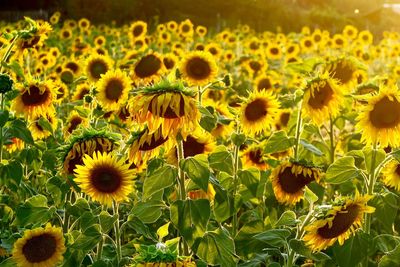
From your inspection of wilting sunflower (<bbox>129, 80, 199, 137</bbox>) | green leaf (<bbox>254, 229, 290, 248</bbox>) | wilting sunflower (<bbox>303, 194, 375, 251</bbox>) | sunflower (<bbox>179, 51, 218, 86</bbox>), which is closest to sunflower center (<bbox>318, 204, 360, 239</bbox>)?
wilting sunflower (<bbox>303, 194, 375, 251</bbox>)

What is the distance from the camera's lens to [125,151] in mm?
3088

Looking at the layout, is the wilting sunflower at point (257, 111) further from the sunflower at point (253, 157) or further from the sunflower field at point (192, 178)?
the sunflower at point (253, 157)

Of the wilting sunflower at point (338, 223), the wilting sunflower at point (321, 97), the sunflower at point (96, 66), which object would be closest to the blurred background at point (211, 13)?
the sunflower at point (96, 66)

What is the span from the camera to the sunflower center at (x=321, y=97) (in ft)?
11.7

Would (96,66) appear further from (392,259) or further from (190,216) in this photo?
(392,259)

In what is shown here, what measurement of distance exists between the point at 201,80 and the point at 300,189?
158 centimetres

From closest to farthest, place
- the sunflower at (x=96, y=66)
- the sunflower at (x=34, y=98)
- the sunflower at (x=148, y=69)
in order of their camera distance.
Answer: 1. the sunflower at (x=34, y=98)
2. the sunflower at (x=148, y=69)
3. the sunflower at (x=96, y=66)

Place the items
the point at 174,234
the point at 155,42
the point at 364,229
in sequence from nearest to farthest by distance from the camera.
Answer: the point at 364,229
the point at 174,234
the point at 155,42

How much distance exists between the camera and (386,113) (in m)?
3.16

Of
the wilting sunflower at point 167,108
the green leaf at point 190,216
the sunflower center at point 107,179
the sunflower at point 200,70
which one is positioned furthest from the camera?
the sunflower at point 200,70

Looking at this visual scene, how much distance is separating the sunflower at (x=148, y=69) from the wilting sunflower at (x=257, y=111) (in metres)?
1.60

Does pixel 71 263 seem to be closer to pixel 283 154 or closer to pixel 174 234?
pixel 174 234

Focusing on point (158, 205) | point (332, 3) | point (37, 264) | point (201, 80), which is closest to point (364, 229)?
point (158, 205)

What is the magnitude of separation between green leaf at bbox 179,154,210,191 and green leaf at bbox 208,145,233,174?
70cm
